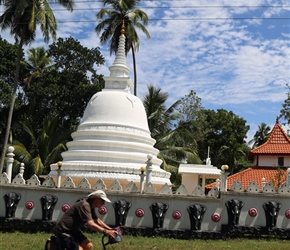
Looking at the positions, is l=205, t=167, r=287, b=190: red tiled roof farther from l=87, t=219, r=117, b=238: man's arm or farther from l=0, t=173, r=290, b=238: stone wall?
l=87, t=219, r=117, b=238: man's arm

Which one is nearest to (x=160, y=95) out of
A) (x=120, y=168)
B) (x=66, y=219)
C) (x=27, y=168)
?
(x=27, y=168)

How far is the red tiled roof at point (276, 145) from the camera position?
96.4ft

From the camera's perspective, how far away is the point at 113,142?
20234 millimetres

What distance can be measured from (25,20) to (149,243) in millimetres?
19027

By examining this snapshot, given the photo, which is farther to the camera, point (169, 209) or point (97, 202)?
point (169, 209)

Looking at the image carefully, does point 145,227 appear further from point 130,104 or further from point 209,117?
point 209,117

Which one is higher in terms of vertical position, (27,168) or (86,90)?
(86,90)

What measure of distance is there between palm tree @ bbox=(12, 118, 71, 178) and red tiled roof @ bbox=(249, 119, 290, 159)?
14.1 m

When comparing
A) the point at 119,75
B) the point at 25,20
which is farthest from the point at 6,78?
the point at 119,75

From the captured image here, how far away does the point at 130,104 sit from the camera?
22.3 m

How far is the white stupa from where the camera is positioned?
62.7ft

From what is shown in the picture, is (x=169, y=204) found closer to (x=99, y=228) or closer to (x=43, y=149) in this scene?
(x=99, y=228)

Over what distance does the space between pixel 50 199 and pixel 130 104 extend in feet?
25.8

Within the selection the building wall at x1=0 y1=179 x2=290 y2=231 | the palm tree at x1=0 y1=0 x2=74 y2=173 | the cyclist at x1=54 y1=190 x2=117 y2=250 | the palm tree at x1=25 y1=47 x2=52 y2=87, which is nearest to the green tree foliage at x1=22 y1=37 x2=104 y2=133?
the palm tree at x1=25 y1=47 x2=52 y2=87
